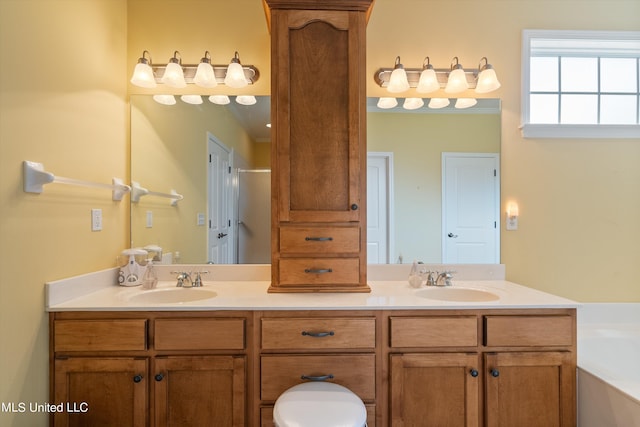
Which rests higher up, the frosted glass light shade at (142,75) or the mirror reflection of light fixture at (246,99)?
the frosted glass light shade at (142,75)

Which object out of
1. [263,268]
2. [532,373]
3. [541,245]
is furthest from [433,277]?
[263,268]

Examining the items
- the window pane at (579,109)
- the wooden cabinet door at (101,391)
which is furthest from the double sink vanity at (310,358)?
the window pane at (579,109)

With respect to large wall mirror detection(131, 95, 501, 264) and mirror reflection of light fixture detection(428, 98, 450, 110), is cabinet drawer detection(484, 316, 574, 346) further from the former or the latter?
mirror reflection of light fixture detection(428, 98, 450, 110)

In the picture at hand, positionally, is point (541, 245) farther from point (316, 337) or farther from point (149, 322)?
point (149, 322)

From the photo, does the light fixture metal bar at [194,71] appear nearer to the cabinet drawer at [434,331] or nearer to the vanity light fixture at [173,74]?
the vanity light fixture at [173,74]

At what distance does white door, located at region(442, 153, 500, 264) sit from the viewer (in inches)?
75.5

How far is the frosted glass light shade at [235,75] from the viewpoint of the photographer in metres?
1.80

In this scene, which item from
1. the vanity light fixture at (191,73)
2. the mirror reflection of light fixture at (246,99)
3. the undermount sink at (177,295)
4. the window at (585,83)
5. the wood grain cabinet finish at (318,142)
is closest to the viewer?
the wood grain cabinet finish at (318,142)

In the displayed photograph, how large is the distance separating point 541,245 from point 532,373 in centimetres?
89

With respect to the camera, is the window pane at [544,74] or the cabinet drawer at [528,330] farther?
the window pane at [544,74]

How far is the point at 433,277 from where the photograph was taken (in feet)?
6.01

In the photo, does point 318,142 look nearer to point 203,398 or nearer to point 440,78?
point 440,78

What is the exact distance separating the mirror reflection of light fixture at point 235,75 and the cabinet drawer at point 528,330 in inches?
70.8

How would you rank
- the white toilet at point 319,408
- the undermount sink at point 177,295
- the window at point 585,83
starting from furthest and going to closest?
1. the window at point 585,83
2. the undermount sink at point 177,295
3. the white toilet at point 319,408
